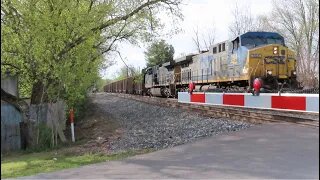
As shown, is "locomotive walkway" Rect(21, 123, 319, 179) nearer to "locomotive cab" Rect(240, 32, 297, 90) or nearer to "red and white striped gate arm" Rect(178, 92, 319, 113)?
"red and white striped gate arm" Rect(178, 92, 319, 113)

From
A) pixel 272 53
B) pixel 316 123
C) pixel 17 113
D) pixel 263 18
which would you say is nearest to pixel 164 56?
pixel 263 18

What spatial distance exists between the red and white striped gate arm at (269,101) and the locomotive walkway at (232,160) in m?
1.19

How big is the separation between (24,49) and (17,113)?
3.54 m

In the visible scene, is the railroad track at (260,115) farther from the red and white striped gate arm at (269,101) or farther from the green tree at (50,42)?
the green tree at (50,42)

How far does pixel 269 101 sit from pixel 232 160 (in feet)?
19.2

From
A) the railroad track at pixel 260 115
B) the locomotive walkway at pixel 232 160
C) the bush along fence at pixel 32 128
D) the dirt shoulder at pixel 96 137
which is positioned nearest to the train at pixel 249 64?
the railroad track at pixel 260 115

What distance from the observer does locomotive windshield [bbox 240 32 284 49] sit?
19.5 m

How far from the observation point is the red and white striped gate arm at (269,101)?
1000 cm

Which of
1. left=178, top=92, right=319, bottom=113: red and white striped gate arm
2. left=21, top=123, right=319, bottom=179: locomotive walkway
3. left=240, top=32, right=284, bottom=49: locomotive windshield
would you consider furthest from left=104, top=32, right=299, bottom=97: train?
left=21, top=123, right=319, bottom=179: locomotive walkway

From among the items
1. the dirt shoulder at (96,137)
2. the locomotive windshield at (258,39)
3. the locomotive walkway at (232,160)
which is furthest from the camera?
the locomotive windshield at (258,39)

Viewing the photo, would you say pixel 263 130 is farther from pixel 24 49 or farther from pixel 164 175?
pixel 24 49

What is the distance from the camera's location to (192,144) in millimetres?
8938

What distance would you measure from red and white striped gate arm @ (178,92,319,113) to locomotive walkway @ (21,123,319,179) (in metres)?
1.19

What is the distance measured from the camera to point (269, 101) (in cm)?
1241
